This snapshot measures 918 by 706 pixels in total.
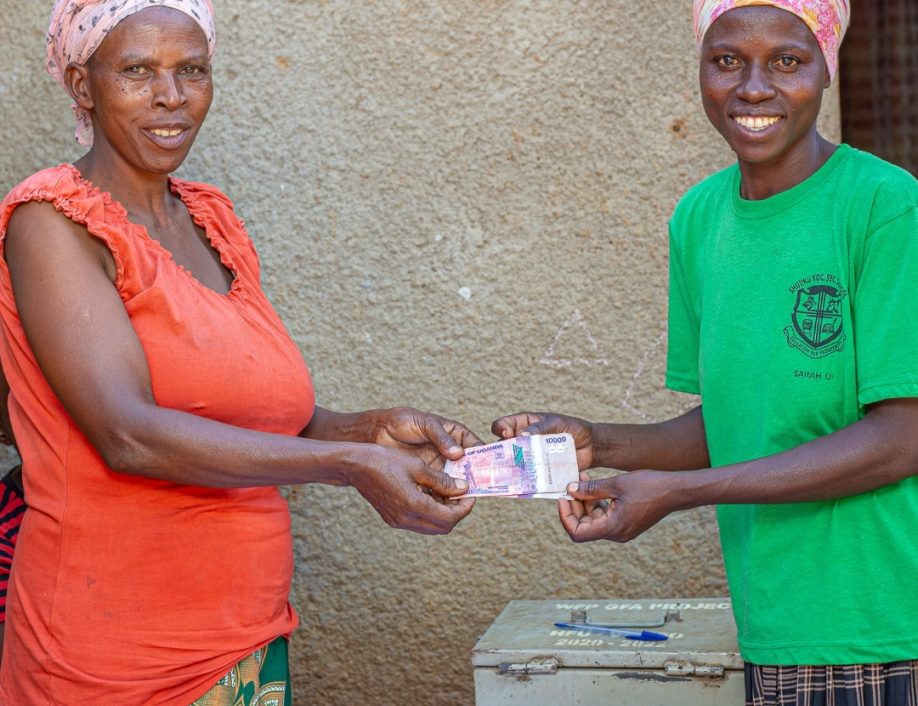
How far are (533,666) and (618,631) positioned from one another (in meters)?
0.27

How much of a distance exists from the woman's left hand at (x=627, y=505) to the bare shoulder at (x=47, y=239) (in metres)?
1.09

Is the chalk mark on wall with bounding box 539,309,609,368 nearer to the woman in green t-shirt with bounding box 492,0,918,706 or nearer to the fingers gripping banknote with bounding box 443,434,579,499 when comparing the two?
the fingers gripping banknote with bounding box 443,434,579,499

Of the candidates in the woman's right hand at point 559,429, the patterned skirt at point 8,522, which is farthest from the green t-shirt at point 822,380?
the patterned skirt at point 8,522

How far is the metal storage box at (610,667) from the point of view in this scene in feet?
9.46

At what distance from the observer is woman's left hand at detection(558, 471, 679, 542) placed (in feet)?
8.18

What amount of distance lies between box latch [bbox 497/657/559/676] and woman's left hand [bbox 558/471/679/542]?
49 centimetres

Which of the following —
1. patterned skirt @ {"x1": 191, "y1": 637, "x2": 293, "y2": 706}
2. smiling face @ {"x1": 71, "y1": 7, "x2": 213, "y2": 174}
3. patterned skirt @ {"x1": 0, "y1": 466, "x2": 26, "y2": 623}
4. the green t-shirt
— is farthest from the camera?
patterned skirt @ {"x1": 0, "y1": 466, "x2": 26, "y2": 623}

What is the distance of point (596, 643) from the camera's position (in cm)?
301

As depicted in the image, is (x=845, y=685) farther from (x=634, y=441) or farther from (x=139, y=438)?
(x=139, y=438)

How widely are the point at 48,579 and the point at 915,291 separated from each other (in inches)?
69.3

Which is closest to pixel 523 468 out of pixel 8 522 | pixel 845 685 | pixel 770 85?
pixel 845 685

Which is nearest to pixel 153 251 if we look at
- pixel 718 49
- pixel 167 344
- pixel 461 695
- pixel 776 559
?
pixel 167 344

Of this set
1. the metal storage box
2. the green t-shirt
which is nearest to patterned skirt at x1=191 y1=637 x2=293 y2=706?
the metal storage box

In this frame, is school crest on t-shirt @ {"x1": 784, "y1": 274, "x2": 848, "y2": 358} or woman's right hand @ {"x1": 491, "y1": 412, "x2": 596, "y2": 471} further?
woman's right hand @ {"x1": 491, "y1": 412, "x2": 596, "y2": 471}
